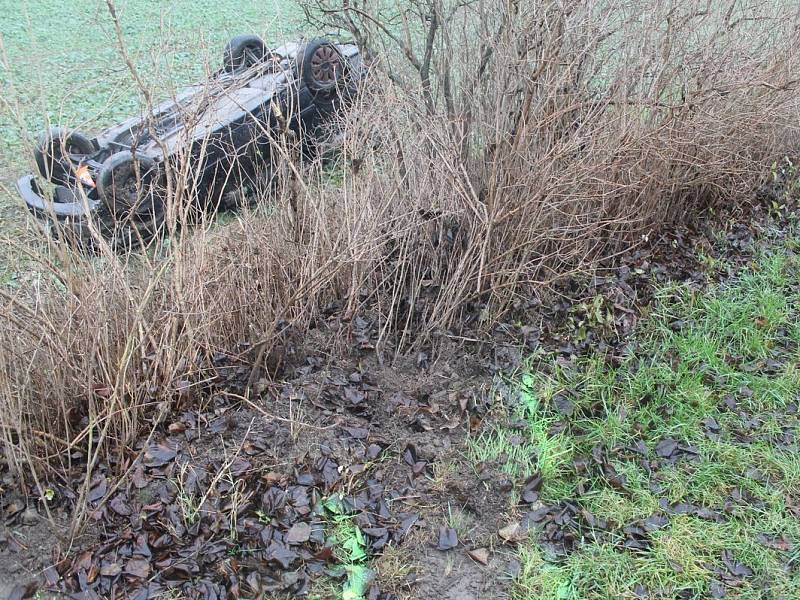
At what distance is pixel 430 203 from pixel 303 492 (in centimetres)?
222

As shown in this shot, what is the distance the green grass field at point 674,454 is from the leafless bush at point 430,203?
841 mm

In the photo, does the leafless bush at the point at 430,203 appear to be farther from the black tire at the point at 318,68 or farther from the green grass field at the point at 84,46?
the green grass field at the point at 84,46

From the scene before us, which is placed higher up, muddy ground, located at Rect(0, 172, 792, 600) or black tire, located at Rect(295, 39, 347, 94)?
black tire, located at Rect(295, 39, 347, 94)

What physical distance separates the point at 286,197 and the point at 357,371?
1376 mm

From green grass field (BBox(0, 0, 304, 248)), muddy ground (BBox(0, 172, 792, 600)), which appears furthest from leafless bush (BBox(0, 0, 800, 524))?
green grass field (BBox(0, 0, 304, 248))

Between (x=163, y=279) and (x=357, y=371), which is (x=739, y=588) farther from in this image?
(x=163, y=279)

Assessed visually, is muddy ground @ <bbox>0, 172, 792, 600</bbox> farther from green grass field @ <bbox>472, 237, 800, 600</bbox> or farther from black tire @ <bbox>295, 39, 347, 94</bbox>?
black tire @ <bbox>295, 39, 347, 94</bbox>

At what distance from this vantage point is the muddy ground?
302 centimetres

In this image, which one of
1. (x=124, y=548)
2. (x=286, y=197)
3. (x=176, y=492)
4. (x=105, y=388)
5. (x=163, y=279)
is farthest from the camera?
(x=286, y=197)

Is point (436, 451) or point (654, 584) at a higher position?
point (436, 451)

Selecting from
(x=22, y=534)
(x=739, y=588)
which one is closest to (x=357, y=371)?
(x=22, y=534)

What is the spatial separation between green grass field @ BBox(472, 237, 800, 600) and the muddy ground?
22cm

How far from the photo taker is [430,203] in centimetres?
473

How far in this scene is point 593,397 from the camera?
420cm
